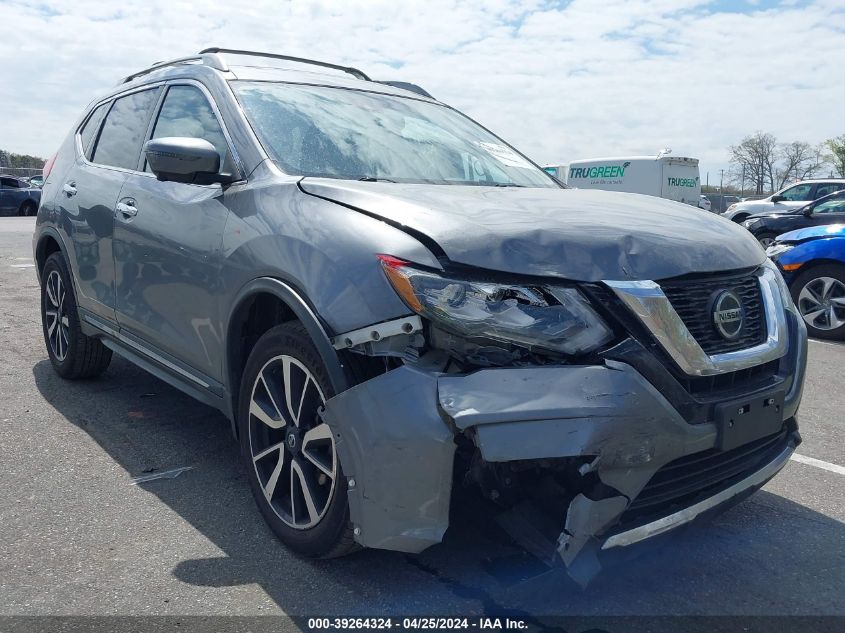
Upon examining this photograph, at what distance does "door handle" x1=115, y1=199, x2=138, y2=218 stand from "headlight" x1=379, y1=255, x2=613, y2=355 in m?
2.06

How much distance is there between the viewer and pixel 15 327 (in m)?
7.20

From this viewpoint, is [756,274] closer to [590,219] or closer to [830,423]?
[590,219]

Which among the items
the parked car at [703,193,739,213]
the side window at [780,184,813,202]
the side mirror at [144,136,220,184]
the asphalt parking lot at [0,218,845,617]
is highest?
the side mirror at [144,136,220,184]

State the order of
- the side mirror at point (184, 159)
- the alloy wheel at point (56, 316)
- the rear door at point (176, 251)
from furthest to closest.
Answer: the alloy wheel at point (56, 316)
the rear door at point (176, 251)
the side mirror at point (184, 159)

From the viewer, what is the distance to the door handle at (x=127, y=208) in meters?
3.97

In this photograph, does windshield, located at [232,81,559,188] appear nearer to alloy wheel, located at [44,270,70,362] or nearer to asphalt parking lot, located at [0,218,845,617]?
asphalt parking lot, located at [0,218,845,617]

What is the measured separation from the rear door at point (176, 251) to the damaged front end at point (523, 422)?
3.41 feet

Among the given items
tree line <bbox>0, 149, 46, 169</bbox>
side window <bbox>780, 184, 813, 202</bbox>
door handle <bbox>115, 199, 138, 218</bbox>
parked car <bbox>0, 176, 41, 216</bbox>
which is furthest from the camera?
tree line <bbox>0, 149, 46, 169</bbox>

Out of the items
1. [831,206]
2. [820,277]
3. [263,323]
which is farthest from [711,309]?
[831,206]

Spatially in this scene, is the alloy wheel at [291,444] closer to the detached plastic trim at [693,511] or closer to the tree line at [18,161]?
the detached plastic trim at [693,511]

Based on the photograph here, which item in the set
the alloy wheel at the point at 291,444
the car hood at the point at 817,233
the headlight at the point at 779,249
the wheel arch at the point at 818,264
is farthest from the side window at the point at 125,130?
the car hood at the point at 817,233

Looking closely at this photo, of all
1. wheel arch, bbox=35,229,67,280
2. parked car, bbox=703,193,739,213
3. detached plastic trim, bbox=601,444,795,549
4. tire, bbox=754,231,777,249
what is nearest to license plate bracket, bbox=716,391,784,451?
detached plastic trim, bbox=601,444,795,549

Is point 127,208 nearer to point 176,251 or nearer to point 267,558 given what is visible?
point 176,251

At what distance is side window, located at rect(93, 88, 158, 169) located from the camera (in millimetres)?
4355
